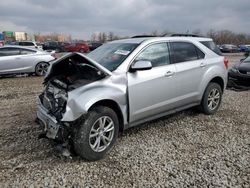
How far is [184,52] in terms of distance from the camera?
14.7 feet

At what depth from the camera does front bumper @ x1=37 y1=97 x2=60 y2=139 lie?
302 cm

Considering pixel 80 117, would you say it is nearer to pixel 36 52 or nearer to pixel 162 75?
pixel 162 75

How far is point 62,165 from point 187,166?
1677mm

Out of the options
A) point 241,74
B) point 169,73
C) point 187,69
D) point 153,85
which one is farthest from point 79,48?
point 153,85

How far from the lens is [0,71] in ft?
31.0

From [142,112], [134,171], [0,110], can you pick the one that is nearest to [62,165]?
[134,171]

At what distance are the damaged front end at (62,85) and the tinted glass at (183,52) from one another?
1644 mm

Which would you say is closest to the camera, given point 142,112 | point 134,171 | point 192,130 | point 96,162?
point 134,171

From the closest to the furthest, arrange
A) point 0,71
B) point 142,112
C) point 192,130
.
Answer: point 142,112, point 192,130, point 0,71

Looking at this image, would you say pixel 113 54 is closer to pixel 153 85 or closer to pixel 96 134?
pixel 153 85

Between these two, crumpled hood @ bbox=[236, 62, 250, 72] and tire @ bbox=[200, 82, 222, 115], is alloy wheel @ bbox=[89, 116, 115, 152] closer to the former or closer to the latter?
tire @ bbox=[200, 82, 222, 115]

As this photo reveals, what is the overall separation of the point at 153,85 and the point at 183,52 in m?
1.18

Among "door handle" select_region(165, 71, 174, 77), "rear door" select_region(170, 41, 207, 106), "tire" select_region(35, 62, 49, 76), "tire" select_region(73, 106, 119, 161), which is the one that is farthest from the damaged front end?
"tire" select_region(35, 62, 49, 76)

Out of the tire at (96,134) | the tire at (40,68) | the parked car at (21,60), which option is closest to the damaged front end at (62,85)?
the tire at (96,134)
